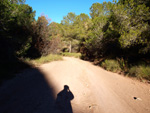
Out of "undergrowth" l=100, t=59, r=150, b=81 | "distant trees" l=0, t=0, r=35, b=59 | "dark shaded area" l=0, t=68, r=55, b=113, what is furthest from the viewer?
"distant trees" l=0, t=0, r=35, b=59

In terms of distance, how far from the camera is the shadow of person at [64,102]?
215 cm

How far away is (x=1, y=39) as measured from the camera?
596cm

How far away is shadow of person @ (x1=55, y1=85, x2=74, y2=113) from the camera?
2.15 meters

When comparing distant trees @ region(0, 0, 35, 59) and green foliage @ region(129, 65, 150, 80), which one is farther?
distant trees @ region(0, 0, 35, 59)

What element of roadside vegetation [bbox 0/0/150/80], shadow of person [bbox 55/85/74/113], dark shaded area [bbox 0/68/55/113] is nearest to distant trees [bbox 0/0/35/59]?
roadside vegetation [bbox 0/0/150/80]

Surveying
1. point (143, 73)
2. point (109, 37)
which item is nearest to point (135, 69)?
point (143, 73)

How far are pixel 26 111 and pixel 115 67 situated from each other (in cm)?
656

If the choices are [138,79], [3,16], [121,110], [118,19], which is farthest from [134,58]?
[3,16]

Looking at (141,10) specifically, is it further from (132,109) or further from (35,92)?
(35,92)

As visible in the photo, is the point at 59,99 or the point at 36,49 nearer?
the point at 59,99

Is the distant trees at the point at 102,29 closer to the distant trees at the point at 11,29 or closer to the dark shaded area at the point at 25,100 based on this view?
the distant trees at the point at 11,29

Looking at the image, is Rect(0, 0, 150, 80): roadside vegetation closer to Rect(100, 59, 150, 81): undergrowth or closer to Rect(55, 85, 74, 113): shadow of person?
Rect(100, 59, 150, 81): undergrowth

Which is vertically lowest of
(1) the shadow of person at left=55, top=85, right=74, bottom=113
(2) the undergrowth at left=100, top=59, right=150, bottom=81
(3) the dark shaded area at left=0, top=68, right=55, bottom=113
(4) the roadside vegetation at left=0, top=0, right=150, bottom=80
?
(1) the shadow of person at left=55, top=85, right=74, bottom=113

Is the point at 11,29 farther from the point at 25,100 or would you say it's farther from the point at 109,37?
the point at 109,37
